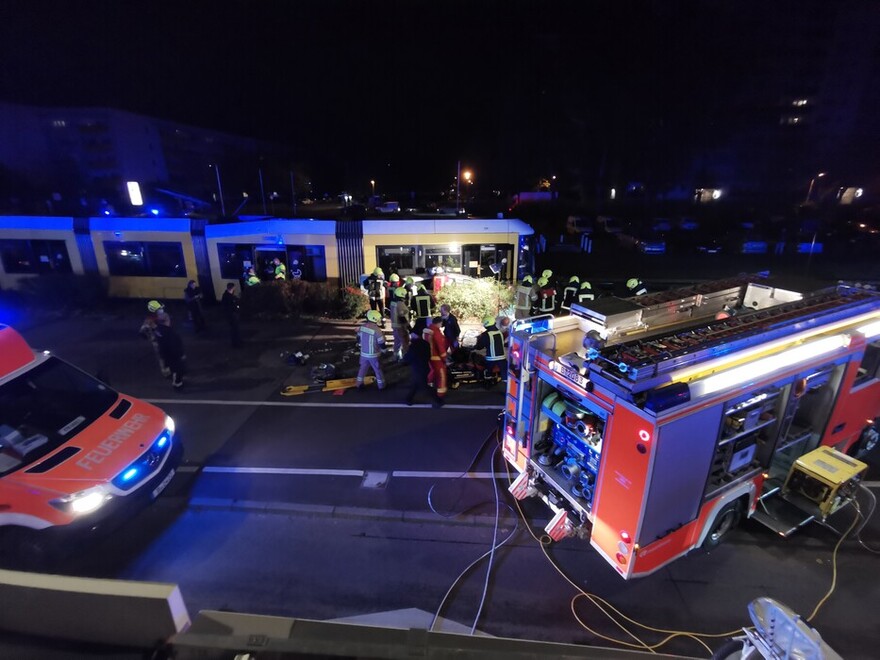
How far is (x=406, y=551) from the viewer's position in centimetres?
527

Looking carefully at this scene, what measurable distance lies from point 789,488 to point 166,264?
1806 centimetres

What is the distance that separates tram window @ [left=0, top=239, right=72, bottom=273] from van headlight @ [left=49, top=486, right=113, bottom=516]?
15.4m

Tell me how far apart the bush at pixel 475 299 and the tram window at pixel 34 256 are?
14.3 metres

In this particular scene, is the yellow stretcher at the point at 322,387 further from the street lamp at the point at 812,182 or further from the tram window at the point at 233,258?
the street lamp at the point at 812,182

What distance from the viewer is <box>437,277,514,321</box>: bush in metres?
12.9

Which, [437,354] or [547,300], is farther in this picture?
[547,300]

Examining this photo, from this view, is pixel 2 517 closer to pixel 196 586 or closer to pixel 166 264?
pixel 196 586

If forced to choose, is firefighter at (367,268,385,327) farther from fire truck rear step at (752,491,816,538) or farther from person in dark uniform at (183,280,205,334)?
fire truck rear step at (752,491,816,538)

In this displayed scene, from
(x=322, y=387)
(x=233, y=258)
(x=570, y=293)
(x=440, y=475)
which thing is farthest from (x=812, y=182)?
(x=440, y=475)

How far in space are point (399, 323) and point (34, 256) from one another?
15.4m

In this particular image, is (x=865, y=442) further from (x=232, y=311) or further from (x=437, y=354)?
(x=232, y=311)

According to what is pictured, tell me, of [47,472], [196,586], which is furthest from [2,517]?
[196,586]

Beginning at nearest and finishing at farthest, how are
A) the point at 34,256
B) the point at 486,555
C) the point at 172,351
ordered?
the point at 486,555, the point at 172,351, the point at 34,256

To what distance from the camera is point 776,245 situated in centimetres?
2780
